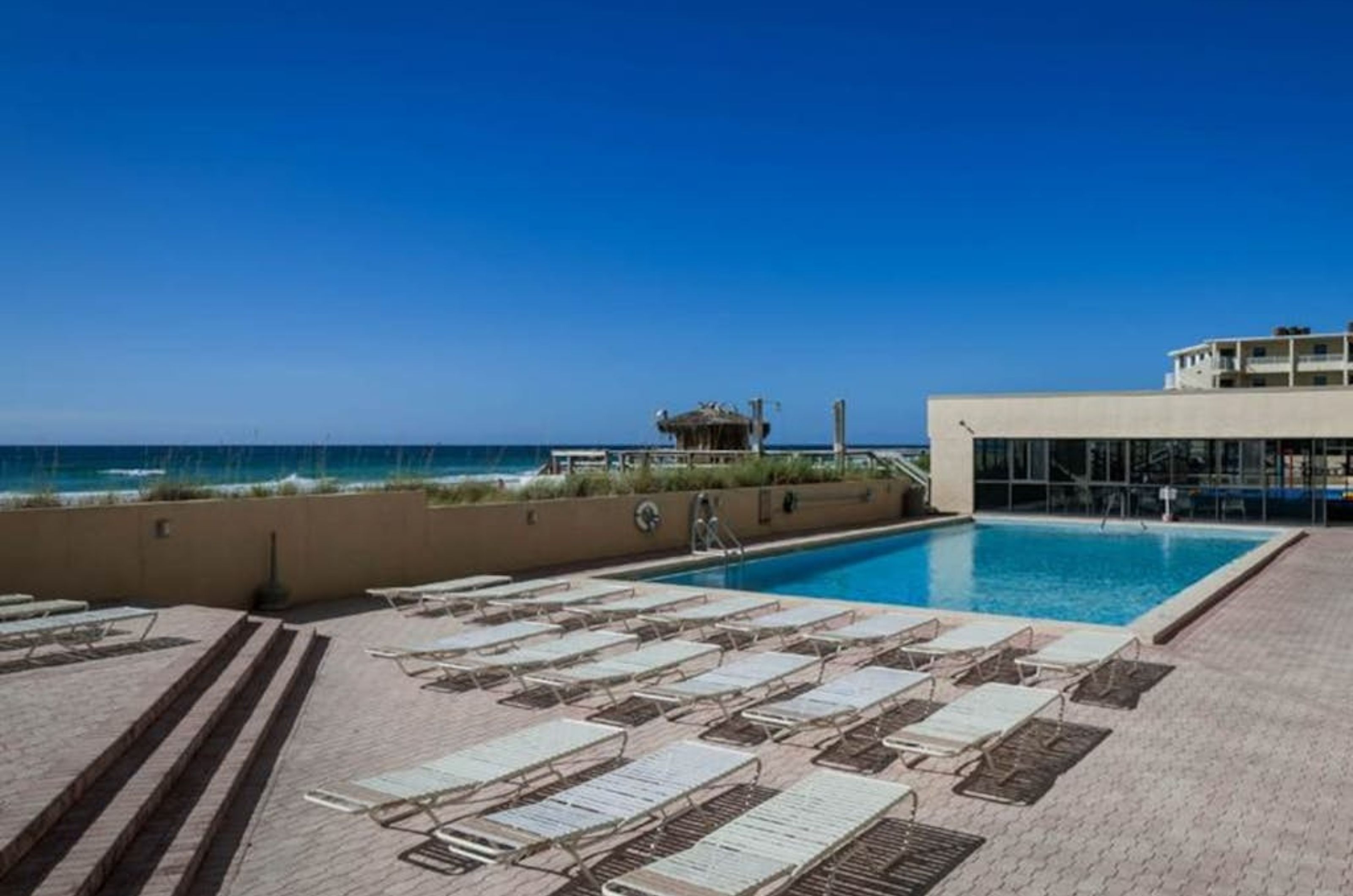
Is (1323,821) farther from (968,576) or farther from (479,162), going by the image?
(479,162)

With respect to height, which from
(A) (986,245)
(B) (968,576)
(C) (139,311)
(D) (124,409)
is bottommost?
(B) (968,576)

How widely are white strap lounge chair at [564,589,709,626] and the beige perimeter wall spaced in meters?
3.22

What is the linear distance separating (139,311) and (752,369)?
30.0 meters

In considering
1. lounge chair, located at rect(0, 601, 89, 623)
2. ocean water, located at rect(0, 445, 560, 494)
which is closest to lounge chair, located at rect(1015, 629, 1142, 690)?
lounge chair, located at rect(0, 601, 89, 623)

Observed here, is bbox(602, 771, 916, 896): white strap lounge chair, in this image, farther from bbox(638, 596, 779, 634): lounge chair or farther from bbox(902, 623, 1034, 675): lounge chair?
bbox(638, 596, 779, 634): lounge chair

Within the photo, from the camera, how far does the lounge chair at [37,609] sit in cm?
826

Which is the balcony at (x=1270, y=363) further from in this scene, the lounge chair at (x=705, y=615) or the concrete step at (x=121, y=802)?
the concrete step at (x=121, y=802)

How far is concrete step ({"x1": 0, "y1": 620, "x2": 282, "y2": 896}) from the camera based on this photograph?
12.5 feet

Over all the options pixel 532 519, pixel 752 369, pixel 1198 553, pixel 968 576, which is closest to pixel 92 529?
pixel 532 519

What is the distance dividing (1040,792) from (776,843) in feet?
6.63

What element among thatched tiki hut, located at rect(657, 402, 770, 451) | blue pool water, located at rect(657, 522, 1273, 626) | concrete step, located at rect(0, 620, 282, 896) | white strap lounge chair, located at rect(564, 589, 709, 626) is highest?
thatched tiki hut, located at rect(657, 402, 770, 451)

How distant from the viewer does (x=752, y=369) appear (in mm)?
54562

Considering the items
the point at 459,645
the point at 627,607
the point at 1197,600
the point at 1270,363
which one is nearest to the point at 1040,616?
the point at 1197,600

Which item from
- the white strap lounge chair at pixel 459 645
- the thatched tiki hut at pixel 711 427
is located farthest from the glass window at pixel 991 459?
the white strap lounge chair at pixel 459 645
